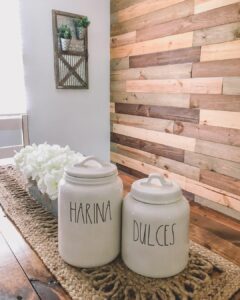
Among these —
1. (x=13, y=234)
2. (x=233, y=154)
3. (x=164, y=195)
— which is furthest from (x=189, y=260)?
(x=233, y=154)

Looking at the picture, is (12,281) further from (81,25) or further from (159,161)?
(81,25)

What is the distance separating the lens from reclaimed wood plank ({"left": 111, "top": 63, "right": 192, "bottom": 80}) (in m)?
1.62

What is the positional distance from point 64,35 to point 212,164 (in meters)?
1.43

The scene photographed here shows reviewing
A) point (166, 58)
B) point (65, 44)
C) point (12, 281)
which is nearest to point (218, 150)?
point (166, 58)

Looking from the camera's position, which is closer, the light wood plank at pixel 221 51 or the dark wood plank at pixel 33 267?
the dark wood plank at pixel 33 267

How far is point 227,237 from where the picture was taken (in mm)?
909

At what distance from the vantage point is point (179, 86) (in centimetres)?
166

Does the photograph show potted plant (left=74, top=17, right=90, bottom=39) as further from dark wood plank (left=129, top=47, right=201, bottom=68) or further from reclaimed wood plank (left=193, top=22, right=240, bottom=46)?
reclaimed wood plank (left=193, top=22, right=240, bottom=46)

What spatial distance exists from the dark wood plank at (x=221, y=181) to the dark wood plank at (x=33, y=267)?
3.81ft

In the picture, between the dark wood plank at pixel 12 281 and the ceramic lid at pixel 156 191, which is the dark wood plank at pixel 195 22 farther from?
the dark wood plank at pixel 12 281

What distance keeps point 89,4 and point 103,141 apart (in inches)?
45.2

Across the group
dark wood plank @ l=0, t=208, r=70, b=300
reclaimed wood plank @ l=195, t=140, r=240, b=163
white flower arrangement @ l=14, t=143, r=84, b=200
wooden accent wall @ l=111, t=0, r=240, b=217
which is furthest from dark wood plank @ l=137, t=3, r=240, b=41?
dark wood plank @ l=0, t=208, r=70, b=300

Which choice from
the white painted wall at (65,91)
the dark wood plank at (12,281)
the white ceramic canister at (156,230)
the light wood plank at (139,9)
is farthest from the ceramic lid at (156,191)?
the white painted wall at (65,91)

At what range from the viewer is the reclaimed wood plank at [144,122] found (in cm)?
179
